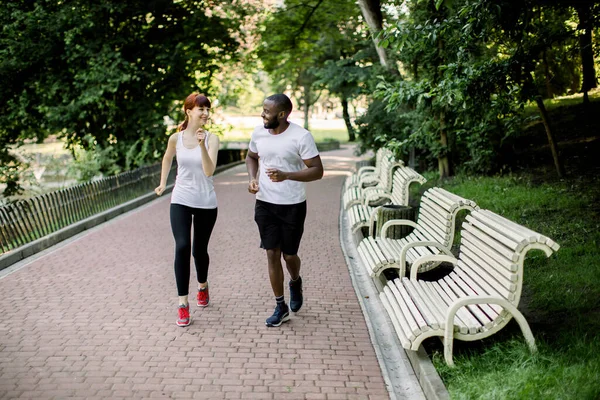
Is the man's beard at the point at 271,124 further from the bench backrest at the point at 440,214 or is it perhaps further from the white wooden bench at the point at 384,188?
the white wooden bench at the point at 384,188

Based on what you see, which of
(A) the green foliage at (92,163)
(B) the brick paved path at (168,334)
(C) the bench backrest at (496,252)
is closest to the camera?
(C) the bench backrest at (496,252)

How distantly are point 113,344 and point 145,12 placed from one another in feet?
49.0

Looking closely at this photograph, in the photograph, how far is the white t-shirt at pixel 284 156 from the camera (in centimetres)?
484

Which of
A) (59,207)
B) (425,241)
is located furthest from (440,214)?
(59,207)

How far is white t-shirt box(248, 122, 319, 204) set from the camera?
4840 mm

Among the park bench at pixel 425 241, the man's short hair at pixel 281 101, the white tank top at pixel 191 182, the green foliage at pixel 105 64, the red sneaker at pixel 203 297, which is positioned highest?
the green foliage at pixel 105 64

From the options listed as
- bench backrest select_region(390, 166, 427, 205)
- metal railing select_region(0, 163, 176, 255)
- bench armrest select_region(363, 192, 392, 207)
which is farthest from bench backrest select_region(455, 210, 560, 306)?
metal railing select_region(0, 163, 176, 255)

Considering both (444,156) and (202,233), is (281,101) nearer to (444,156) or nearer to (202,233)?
(202,233)

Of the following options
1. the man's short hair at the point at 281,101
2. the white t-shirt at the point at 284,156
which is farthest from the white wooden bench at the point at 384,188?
the man's short hair at the point at 281,101

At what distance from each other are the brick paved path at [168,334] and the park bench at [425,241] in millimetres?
507

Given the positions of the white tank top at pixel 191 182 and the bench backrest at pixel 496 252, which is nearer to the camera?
the bench backrest at pixel 496 252

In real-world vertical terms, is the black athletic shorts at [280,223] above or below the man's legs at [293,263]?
above

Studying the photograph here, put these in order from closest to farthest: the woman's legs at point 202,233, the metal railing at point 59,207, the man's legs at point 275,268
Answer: the man's legs at point 275,268 < the woman's legs at point 202,233 < the metal railing at point 59,207

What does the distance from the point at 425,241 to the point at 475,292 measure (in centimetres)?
126
